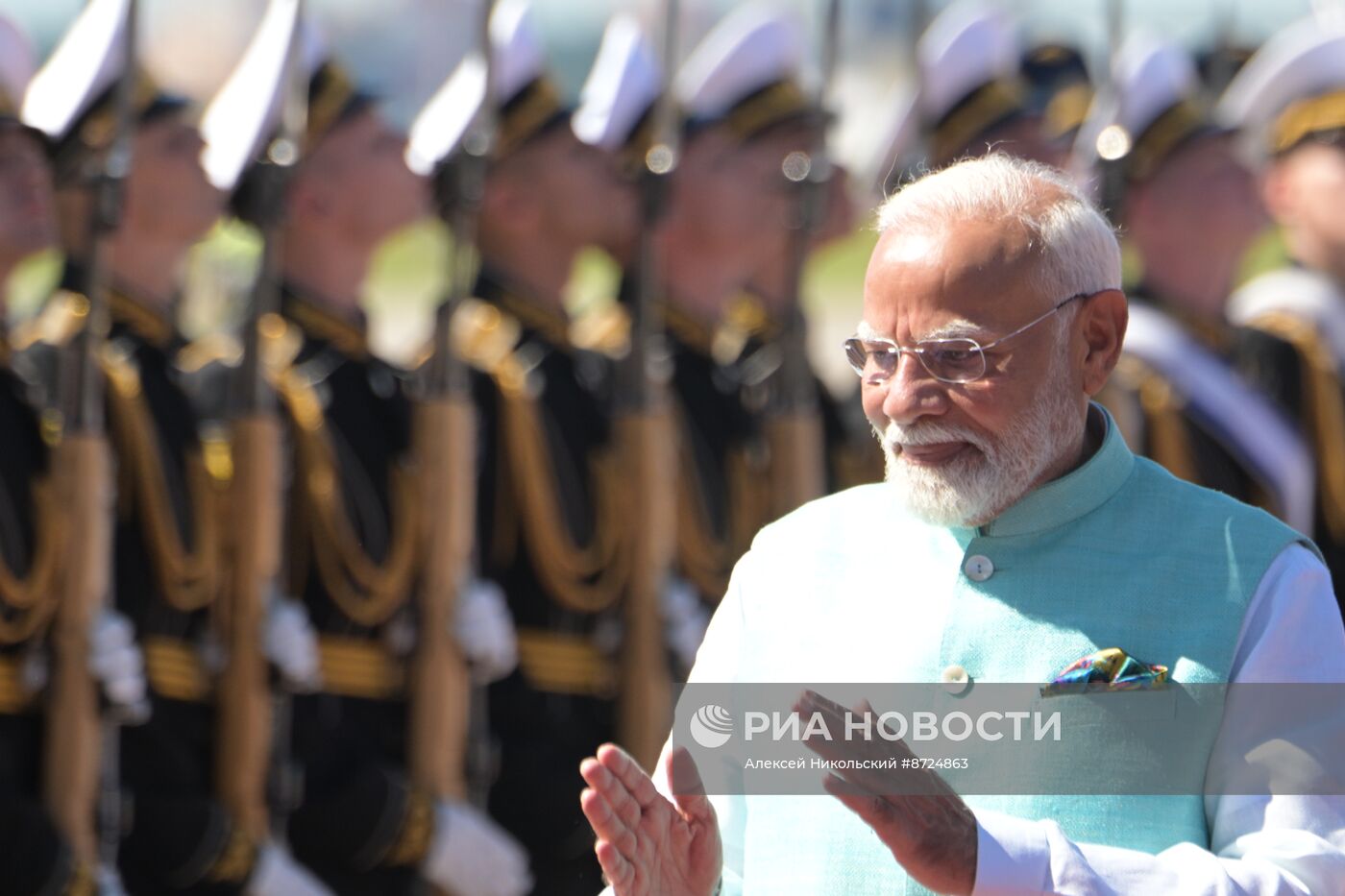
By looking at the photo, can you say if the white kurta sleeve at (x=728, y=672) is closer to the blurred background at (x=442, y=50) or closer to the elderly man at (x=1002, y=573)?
the elderly man at (x=1002, y=573)

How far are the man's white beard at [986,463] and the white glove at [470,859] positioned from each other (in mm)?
3343

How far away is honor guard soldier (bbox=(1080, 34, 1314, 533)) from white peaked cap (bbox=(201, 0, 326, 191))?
230 cm

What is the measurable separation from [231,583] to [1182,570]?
353 cm

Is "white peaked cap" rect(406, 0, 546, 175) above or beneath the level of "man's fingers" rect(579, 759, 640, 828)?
above

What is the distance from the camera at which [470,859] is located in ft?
20.8

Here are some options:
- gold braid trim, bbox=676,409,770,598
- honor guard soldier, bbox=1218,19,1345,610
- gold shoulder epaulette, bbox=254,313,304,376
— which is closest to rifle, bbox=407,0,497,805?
gold shoulder epaulette, bbox=254,313,304,376

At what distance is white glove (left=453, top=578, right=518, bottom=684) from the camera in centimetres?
648

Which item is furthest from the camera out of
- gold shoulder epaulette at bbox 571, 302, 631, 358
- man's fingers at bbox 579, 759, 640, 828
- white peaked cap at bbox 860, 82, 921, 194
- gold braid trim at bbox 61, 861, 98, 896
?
white peaked cap at bbox 860, 82, 921, 194

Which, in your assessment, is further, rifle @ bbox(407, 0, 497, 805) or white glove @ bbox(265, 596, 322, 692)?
rifle @ bbox(407, 0, 497, 805)

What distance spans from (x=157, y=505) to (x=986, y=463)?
329cm

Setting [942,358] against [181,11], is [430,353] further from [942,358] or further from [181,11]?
[942,358]

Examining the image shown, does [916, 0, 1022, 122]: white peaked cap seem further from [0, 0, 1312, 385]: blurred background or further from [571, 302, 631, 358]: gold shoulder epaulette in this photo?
[571, 302, 631, 358]: gold shoulder epaulette

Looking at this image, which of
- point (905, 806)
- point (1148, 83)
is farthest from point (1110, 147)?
point (905, 806)

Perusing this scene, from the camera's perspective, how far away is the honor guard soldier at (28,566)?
5.57 m
